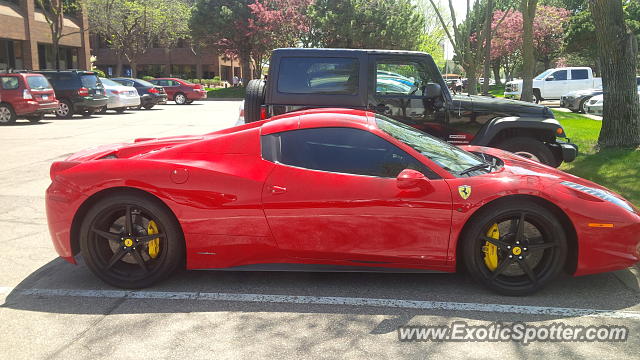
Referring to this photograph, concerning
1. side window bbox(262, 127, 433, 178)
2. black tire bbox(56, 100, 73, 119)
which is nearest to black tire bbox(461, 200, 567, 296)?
side window bbox(262, 127, 433, 178)

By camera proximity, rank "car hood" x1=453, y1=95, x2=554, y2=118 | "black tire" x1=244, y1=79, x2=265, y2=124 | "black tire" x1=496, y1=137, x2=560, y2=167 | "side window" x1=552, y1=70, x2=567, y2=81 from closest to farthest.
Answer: "black tire" x1=496, y1=137, x2=560, y2=167 < "car hood" x1=453, y1=95, x2=554, y2=118 < "black tire" x1=244, y1=79, x2=265, y2=124 < "side window" x1=552, y1=70, x2=567, y2=81

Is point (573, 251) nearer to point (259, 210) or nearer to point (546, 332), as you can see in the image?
point (546, 332)

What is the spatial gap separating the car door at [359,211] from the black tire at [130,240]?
0.81 m

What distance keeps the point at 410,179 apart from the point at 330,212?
0.63m

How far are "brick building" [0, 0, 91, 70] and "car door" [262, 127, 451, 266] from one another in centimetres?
3637

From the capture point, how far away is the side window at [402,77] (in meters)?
7.23

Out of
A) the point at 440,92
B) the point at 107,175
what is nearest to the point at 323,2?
the point at 440,92

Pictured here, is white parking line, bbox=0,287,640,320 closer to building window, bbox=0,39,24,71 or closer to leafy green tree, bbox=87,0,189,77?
building window, bbox=0,39,24,71

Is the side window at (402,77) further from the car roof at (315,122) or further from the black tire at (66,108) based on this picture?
the black tire at (66,108)

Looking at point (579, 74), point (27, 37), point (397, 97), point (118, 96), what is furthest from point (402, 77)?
point (27, 37)

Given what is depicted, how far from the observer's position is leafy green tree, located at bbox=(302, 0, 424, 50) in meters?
39.5

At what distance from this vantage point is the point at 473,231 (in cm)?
400

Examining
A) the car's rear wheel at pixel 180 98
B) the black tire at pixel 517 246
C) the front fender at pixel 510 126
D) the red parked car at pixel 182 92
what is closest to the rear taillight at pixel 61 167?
the black tire at pixel 517 246

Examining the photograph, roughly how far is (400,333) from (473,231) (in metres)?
0.99
